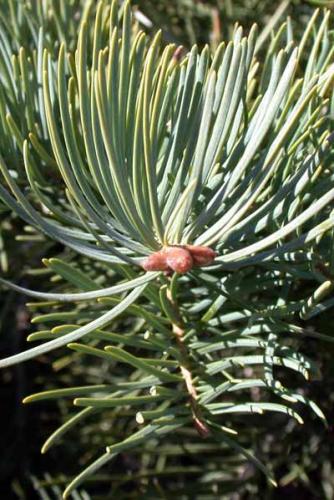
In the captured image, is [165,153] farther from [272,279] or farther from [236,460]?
[236,460]

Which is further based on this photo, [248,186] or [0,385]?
[0,385]

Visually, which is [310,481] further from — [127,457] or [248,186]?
[248,186]

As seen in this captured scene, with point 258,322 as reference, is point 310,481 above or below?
below

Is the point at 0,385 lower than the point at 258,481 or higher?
higher

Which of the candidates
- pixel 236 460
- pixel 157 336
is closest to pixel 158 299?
pixel 157 336

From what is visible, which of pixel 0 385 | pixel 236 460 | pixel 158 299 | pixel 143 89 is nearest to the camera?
pixel 143 89

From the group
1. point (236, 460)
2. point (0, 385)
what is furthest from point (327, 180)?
point (0, 385)

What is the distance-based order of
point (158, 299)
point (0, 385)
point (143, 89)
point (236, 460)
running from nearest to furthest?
1. point (143, 89)
2. point (158, 299)
3. point (236, 460)
4. point (0, 385)

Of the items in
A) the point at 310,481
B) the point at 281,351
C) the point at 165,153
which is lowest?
the point at 310,481

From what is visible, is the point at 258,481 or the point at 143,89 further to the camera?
the point at 258,481
